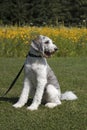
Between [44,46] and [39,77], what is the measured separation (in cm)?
51

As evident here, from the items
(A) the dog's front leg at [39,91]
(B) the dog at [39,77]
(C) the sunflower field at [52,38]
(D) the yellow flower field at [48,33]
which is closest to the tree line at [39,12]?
(D) the yellow flower field at [48,33]

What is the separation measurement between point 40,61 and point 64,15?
33867 millimetres

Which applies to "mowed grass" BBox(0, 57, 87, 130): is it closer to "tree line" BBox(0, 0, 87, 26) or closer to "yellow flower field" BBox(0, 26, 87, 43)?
"yellow flower field" BBox(0, 26, 87, 43)

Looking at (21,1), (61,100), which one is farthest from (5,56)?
(21,1)

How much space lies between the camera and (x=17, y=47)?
16734mm

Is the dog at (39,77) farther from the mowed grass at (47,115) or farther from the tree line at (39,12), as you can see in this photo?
the tree line at (39,12)

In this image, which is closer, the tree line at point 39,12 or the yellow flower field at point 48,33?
the yellow flower field at point 48,33

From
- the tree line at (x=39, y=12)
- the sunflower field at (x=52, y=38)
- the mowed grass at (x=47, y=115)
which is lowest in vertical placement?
the tree line at (x=39, y=12)

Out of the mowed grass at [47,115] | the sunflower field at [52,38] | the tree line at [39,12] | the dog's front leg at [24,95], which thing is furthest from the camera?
the tree line at [39,12]

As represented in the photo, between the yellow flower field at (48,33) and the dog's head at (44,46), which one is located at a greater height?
the dog's head at (44,46)

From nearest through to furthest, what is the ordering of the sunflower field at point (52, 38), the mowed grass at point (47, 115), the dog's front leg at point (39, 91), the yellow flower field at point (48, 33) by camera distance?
the mowed grass at point (47, 115)
the dog's front leg at point (39, 91)
the sunflower field at point (52, 38)
the yellow flower field at point (48, 33)

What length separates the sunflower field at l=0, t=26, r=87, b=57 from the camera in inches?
658

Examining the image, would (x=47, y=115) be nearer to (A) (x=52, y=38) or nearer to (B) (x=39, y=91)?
(B) (x=39, y=91)

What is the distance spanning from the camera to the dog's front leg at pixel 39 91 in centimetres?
736
